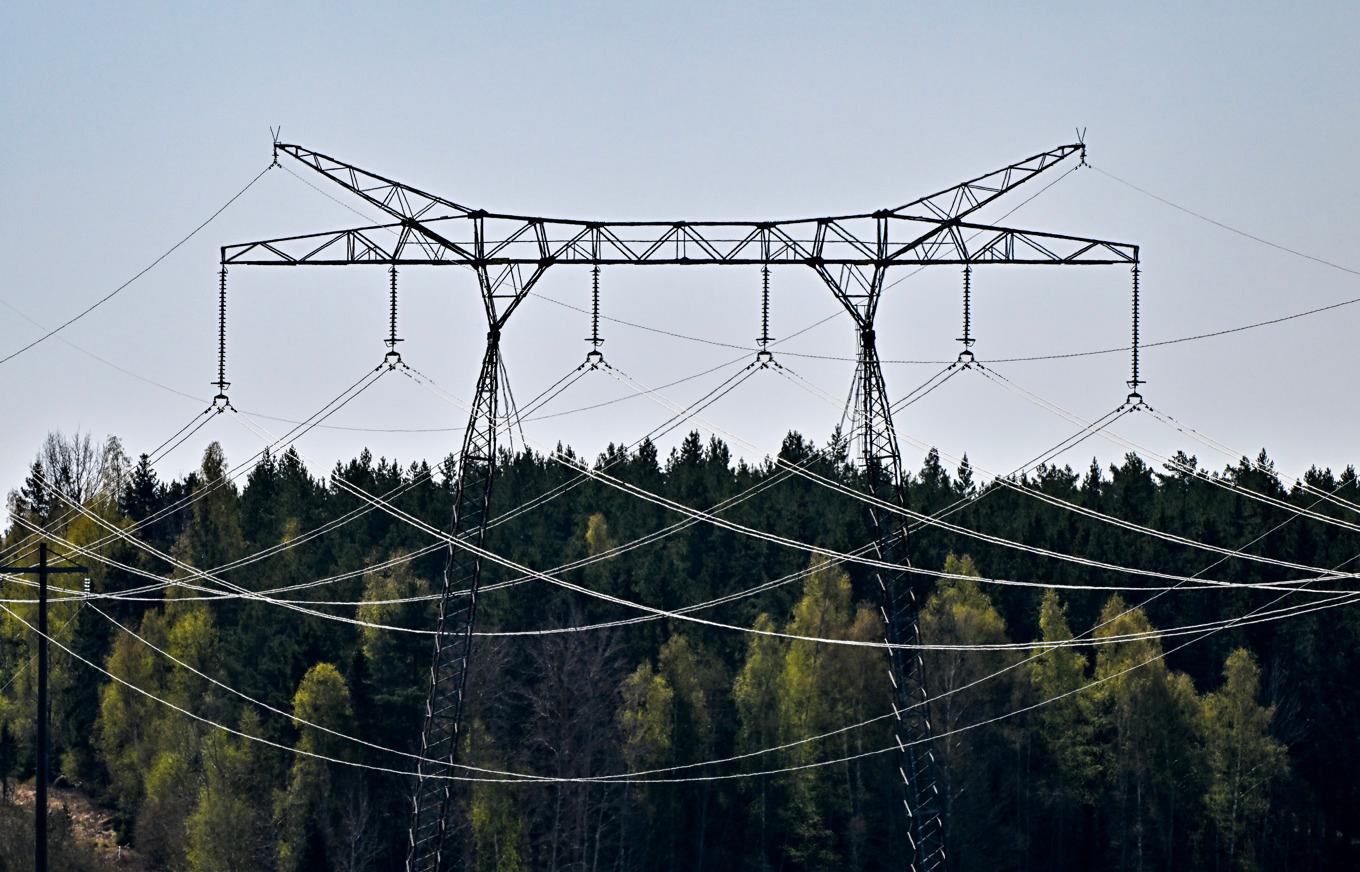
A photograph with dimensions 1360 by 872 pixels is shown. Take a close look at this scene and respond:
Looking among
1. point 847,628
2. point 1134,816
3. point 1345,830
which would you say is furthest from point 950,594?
point 1345,830

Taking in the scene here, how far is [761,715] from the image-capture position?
89.3 metres

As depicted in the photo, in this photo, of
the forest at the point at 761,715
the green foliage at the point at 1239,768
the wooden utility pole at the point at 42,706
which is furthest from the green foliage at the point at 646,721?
the wooden utility pole at the point at 42,706

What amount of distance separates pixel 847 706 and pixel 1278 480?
31.1 meters

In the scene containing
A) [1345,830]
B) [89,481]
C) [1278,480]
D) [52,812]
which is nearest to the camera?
[52,812]

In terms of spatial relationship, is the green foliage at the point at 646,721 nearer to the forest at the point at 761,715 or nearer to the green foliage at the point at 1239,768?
the forest at the point at 761,715

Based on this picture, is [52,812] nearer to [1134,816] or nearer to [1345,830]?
[1134,816]

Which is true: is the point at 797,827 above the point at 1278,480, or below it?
below

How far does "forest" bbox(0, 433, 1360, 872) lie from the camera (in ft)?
275

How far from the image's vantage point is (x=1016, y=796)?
293 ft

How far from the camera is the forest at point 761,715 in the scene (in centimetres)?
8381

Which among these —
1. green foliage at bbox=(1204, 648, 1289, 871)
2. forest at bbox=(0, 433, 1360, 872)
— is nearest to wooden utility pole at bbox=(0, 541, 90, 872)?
forest at bbox=(0, 433, 1360, 872)

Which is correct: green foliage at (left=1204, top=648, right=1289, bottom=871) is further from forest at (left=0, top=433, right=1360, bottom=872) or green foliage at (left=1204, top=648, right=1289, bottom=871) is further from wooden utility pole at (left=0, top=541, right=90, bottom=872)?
wooden utility pole at (left=0, top=541, right=90, bottom=872)

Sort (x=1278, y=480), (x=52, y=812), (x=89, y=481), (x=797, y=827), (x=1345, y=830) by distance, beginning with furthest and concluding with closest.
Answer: (x=89, y=481) → (x=1278, y=480) → (x=1345, y=830) → (x=797, y=827) → (x=52, y=812)

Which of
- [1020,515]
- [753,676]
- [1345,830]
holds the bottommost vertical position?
[1345,830]
